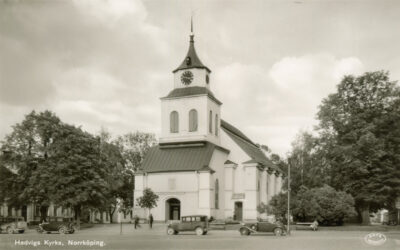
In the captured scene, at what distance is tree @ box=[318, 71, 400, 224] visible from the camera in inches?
1759

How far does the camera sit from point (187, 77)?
61.9 m

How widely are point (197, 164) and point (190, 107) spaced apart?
869 cm

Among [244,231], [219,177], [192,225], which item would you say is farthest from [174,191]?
[244,231]

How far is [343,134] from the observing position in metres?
47.7

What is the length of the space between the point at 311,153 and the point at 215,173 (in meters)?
11.7

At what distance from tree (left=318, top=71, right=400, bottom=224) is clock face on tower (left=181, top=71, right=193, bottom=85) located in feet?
66.2

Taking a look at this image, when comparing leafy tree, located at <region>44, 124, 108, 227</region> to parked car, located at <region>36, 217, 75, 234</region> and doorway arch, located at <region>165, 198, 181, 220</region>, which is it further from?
parked car, located at <region>36, 217, 75, 234</region>

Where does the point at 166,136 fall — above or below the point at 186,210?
above

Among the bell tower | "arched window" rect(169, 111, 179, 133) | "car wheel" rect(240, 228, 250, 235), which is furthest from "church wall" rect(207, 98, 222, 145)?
"car wheel" rect(240, 228, 250, 235)

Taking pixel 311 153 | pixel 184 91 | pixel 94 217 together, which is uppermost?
pixel 184 91

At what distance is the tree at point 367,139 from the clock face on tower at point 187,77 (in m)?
20.2

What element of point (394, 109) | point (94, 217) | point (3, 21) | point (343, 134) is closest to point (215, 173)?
point (343, 134)

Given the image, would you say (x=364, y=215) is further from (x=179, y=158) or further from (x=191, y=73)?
(x=191, y=73)

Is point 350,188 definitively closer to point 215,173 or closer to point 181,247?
point 215,173
